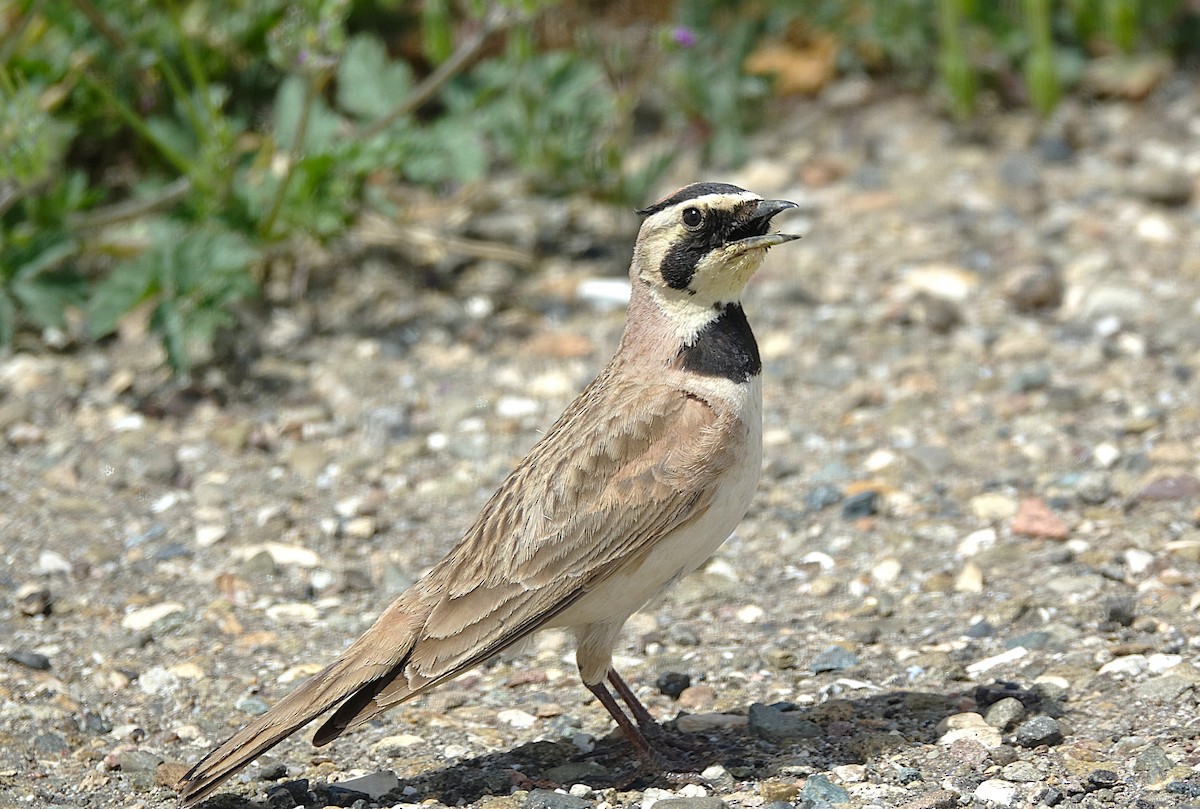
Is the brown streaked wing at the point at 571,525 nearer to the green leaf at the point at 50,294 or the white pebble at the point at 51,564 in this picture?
the white pebble at the point at 51,564

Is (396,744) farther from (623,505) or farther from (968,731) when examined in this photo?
(968,731)

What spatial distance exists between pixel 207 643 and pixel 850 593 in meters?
2.23

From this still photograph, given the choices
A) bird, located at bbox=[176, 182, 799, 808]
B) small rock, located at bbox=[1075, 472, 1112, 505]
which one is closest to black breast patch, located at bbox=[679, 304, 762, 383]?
bird, located at bbox=[176, 182, 799, 808]

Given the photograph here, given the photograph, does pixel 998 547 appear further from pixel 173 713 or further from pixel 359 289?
pixel 359 289

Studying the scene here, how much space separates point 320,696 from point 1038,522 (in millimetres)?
2818

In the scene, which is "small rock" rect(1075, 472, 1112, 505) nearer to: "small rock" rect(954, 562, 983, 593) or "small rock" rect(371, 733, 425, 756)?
"small rock" rect(954, 562, 983, 593)

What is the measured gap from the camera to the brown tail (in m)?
4.08

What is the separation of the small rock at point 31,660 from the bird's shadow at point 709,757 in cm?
102

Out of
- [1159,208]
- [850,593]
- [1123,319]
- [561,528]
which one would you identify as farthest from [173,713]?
[1159,208]

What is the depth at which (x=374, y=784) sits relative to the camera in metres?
4.41

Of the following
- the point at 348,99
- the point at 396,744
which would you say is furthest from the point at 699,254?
the point at 348,99

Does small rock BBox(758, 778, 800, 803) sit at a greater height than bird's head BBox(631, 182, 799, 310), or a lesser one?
lesser

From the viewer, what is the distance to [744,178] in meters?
8.47

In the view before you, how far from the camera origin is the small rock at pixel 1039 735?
437 cm
